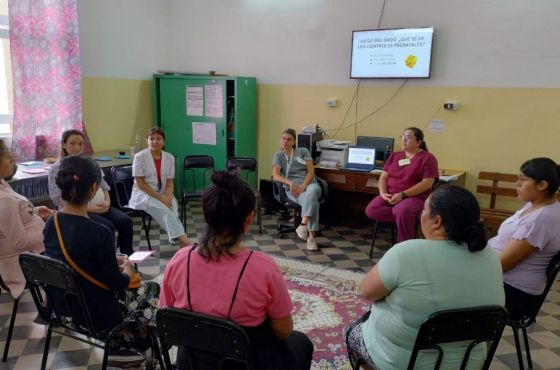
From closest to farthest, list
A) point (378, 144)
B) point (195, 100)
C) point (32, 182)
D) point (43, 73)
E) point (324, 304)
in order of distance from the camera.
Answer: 1. point (324, 304)
2. point (32, 182)
3. point (43, 73)
4. point (378, 144)
5. point (195, 100)

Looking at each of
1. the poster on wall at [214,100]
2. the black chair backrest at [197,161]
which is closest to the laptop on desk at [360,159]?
the black chair backrest at [197,161]

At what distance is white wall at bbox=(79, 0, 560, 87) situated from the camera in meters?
4.18

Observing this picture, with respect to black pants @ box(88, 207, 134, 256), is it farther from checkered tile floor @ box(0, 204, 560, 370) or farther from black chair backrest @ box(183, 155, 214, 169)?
black chair backrest @ box(183, 155, 214, 169)

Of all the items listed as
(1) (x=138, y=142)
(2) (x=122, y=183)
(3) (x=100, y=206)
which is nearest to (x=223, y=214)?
(3) (x=100, y=206)

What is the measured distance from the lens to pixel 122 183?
13.5ft

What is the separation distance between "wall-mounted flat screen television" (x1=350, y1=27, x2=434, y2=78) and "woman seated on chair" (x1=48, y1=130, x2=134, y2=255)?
299 centimetres

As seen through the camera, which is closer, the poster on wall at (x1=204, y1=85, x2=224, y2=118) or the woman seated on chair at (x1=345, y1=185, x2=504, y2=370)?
the woman seated on chair at (x1=345, y1=185, x2=504, y2=370)

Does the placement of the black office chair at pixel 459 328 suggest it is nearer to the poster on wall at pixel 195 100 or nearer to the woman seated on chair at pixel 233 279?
the woman seated on chair at pixel 233 279

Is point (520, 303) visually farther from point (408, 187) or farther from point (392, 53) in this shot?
point (392, 53)

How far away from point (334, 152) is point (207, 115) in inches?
70.9

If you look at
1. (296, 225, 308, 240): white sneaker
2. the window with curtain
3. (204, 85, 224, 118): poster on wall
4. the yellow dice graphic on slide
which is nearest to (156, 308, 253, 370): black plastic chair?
(296, 225, 308, 240): white sneaker

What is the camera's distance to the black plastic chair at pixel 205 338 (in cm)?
129

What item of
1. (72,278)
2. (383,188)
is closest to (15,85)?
(72,278)

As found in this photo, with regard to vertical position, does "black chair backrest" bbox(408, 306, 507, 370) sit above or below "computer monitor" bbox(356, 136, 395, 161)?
below
